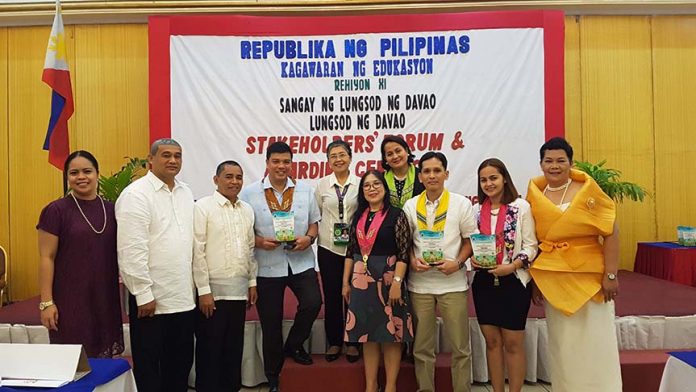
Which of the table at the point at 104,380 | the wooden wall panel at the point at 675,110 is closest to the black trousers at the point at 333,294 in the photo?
the table at the point at 104,380

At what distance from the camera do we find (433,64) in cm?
514

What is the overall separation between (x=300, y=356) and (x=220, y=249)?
0.93 meters

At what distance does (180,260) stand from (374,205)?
101 cm

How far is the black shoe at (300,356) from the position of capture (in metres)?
3.09

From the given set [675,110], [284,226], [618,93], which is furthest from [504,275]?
[675,110]

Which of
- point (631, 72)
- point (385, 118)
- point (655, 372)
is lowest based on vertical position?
point (655, 372)

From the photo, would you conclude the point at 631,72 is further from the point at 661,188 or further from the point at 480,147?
the point at 480,147

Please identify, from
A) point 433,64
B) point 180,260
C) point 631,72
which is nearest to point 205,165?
point 433,64

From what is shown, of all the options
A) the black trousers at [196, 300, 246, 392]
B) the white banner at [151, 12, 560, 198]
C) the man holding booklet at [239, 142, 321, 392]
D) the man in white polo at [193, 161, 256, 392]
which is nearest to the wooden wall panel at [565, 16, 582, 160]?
the white banner at [151, 12, 560, 198]

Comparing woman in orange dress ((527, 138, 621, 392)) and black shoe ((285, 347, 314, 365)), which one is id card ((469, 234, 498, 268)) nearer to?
woman in orange dress ((527, 138, 621, 392))

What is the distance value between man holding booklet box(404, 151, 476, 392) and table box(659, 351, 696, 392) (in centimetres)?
92

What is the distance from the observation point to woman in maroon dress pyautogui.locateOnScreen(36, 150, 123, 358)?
2234mm

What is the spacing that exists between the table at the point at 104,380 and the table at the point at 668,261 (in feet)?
15.3

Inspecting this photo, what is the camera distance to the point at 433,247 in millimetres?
2586
